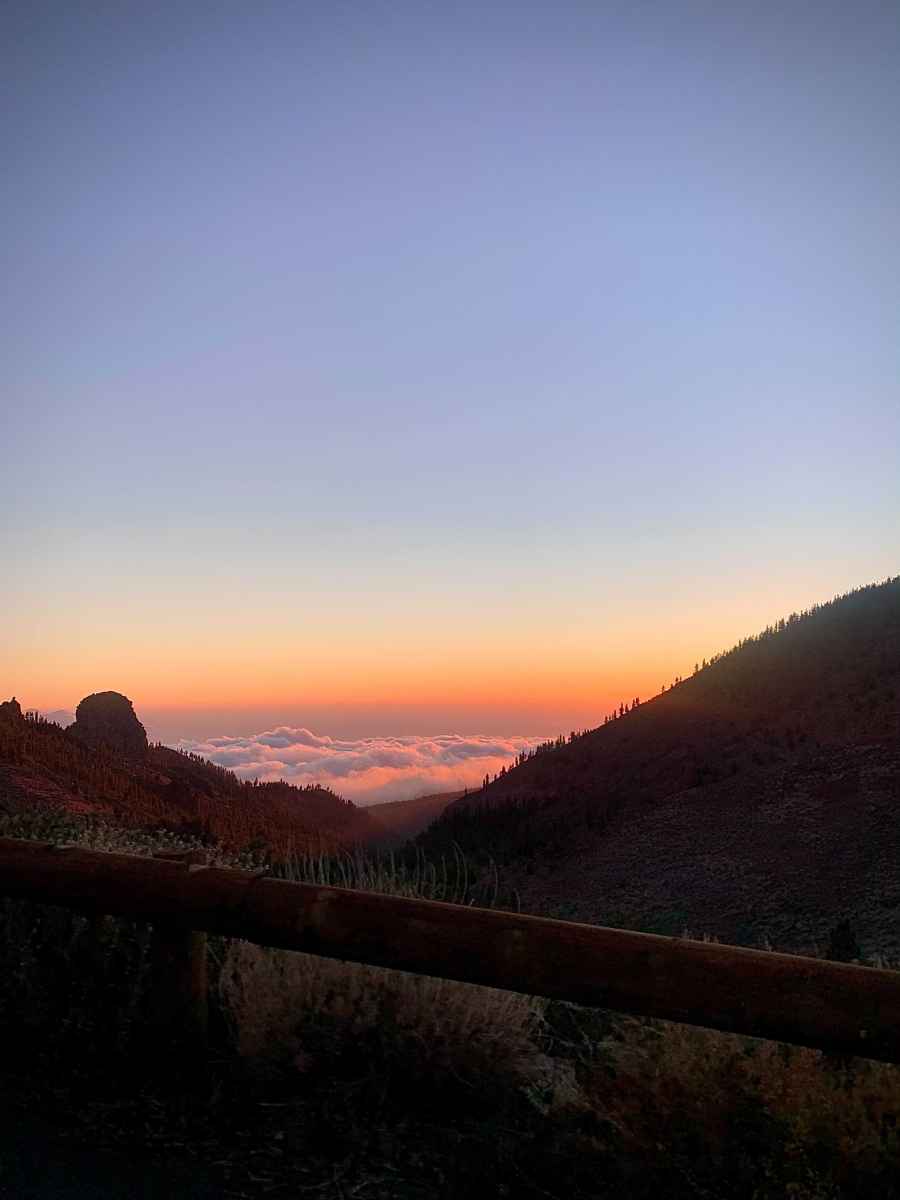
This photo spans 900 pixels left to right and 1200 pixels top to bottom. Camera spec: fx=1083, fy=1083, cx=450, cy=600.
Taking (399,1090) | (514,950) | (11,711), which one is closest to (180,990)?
(399,1090)

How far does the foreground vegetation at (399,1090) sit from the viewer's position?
3.98 metres

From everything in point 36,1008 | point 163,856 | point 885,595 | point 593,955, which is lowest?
point 36,1008

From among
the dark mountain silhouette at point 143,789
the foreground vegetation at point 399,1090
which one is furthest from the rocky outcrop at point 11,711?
the foreground vegetation at point 399,1090

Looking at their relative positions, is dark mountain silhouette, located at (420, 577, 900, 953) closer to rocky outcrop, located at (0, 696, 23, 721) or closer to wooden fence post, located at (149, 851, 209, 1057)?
wooden fence post, located at (149, 851, 209, 1057)

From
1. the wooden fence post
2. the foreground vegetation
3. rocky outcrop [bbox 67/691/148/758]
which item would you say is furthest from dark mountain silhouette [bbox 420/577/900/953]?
rocky outcrop [bbox 67/691/148/758]

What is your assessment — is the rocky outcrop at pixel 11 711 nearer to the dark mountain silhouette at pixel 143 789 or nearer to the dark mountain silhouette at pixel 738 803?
the dark mountain silhouette at pixel 143 789

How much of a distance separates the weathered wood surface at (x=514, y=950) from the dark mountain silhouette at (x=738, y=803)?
1645cm

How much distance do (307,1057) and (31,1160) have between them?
1221mm

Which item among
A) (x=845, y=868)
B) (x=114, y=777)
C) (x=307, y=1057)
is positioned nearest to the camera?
(x=307, y=1057)

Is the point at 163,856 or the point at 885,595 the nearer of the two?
the point at 163,856

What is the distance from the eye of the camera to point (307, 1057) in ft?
16.3

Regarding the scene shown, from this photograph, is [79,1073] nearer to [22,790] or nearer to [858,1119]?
[858,1119]

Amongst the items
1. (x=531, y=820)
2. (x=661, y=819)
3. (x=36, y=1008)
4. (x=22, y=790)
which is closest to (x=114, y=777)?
(x=22, y=790)

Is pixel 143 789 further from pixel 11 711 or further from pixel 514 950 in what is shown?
pixel 514 950
